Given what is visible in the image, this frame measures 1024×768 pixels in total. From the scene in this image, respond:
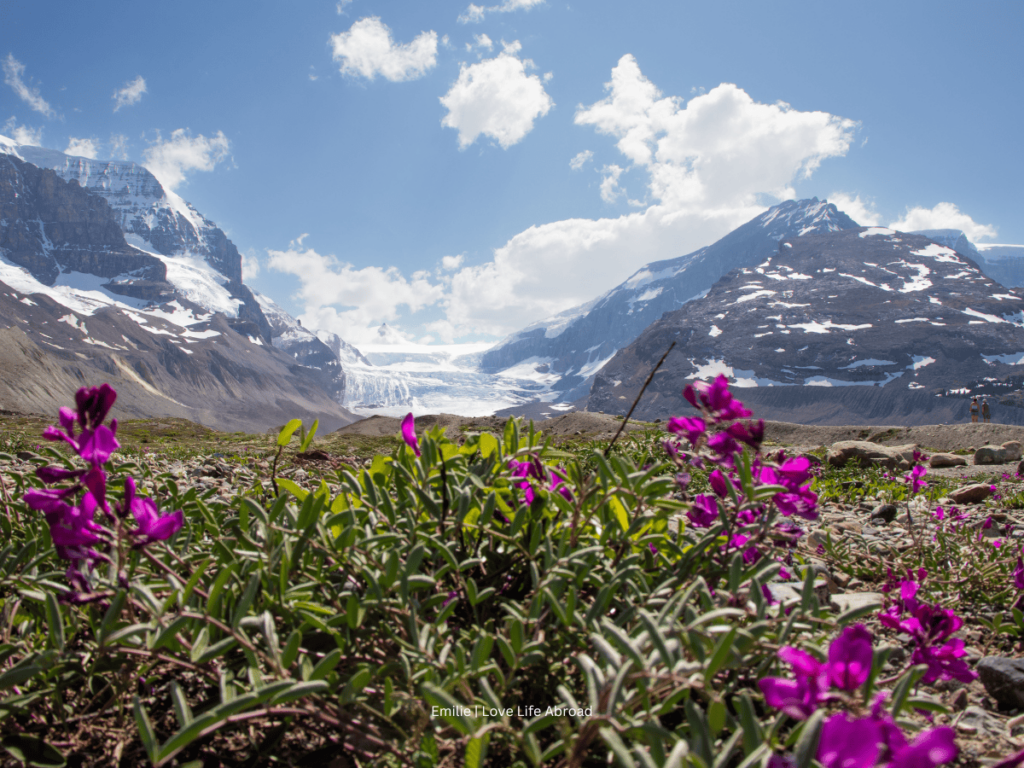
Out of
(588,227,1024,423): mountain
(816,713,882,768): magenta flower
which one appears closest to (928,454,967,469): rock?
(816,713,882,768): magenta flower

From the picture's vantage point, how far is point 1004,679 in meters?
2.11

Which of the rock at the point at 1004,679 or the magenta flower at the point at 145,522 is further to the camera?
the rock at the point at 1004,679

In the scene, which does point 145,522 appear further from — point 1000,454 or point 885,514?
point 1000,454

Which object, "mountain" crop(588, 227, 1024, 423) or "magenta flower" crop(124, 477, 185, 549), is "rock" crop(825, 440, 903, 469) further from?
"mountain" crop(588, 227, 1024, 423)

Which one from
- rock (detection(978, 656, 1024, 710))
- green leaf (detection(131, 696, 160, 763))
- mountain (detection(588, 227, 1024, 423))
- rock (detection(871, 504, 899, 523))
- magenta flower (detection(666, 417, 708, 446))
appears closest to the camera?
green leaf (detection(131, 696, 160, 763))

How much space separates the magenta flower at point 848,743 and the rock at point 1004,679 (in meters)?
2.01

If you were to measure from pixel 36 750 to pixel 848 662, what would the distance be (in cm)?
199

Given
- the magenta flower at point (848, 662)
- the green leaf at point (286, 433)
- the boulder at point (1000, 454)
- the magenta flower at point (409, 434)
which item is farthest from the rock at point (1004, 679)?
the boulder at point (1000, 454)

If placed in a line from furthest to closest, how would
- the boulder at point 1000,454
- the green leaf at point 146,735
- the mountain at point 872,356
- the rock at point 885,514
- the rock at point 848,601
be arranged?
the mountain at point 872,356, the boulder at point 1000,454, the rock at point 885,514, the rock at point 848,601, the green leaf at point 146,735

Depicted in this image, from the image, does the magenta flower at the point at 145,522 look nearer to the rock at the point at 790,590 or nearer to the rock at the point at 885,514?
the rock at the point at 790,590

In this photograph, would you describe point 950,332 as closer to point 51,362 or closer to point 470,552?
point 470,552

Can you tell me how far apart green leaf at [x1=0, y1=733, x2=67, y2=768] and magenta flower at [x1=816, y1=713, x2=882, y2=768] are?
5.85ft

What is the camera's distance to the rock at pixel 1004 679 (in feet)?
6.81

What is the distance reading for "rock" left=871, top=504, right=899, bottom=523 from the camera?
5.51 metres
